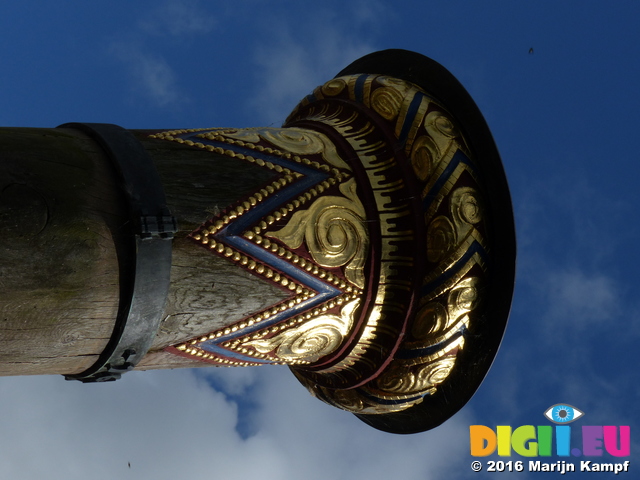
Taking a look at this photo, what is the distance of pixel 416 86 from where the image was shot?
13.3ft

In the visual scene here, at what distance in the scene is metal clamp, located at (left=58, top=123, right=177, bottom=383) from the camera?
304 centimetres

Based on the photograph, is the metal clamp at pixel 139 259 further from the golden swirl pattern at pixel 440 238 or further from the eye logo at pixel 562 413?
the eye logo at pixel 562 413

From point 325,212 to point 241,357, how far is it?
0.86 m

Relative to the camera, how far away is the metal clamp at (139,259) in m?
3.04

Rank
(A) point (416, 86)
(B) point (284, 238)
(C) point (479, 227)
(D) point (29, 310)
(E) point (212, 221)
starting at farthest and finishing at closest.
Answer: (A) point (416, 86) < (C) point (479, 227) < (B) point (284, 238) < (E) point (212, 221) < (D) point (29, 310)

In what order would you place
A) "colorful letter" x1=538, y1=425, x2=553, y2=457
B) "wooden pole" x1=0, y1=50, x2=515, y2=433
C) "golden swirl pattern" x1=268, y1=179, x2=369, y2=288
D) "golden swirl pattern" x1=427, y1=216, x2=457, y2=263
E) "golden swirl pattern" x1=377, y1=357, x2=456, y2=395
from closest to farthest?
"wooden pole" x1=0, y1=50, x2=515, y2=433
"golden swirl pattern" x1=268, y1=179, x2=369, y2=288
"golden swirl pattern" x1=427, y1=216, x2=457, y2=263
"golden swirl pattern" x1=377, y1=357, x2=456, y2=395
"colorful letter" x1=538, y1=425, x2=553, y2=457

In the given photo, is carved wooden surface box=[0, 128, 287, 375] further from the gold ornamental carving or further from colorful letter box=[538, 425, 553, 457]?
A: colorful letter box=[538, 425, 553, 457]

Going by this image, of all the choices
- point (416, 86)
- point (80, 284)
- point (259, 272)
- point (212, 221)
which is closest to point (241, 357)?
point (259, 272)

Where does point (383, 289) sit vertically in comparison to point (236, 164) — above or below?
below

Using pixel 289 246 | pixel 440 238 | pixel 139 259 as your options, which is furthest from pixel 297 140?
pixel 139 259

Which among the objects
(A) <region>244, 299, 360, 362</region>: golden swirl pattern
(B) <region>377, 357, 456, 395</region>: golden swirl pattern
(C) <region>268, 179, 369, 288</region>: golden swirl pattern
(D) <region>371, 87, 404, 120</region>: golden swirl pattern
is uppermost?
(D) <region>371, 87, 404, 120</region>: golden swirl pattern

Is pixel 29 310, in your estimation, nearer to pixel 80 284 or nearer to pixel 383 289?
pixel 80 284

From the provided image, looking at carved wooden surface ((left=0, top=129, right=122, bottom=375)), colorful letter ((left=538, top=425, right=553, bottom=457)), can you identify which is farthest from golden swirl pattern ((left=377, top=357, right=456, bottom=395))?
colorful letter ((left=538, top=425, right=553, bottom=457))

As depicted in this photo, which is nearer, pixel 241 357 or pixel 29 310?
pixel 29 310
